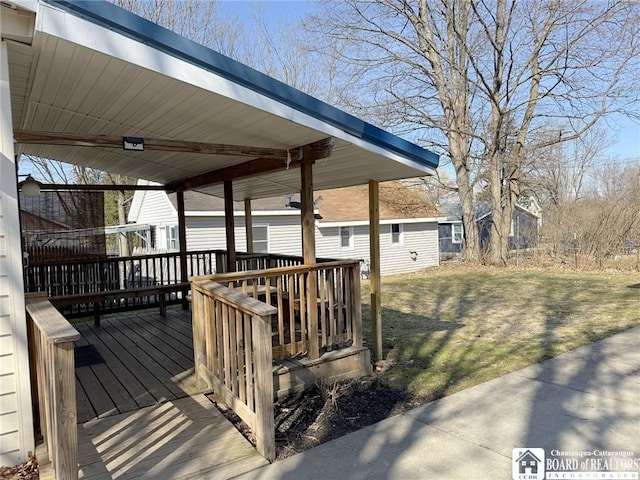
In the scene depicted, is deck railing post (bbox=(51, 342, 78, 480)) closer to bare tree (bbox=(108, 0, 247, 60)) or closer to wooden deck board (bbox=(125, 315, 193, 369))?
wooden deck board (bbox=(125, 315, 193, 369))

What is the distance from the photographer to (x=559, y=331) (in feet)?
19.9

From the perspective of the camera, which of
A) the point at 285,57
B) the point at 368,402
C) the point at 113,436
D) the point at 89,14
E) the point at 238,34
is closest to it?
the point at 89,14

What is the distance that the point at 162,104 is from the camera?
11.2 feet

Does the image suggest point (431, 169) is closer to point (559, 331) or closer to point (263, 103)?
point (263, 103)

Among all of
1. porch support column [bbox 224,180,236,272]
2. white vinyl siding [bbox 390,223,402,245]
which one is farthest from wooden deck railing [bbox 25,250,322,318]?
white vinyl siding [bbox 390,223,402,245]

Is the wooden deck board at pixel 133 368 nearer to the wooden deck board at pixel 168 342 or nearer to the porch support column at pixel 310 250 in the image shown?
the wooden deck board at pixel 168 342

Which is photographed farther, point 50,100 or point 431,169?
point 431,169

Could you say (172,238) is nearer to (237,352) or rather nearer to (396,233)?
(396,233)

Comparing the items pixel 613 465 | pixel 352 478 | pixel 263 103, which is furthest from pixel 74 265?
pixel 613 465

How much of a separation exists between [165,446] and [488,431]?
2.21 metres

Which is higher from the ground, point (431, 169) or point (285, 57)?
point (285, 57)

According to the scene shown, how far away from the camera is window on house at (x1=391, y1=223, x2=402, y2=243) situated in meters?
18.5

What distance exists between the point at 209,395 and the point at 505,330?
4141 mm

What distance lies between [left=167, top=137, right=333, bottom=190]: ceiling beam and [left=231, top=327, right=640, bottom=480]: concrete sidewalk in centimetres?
234
